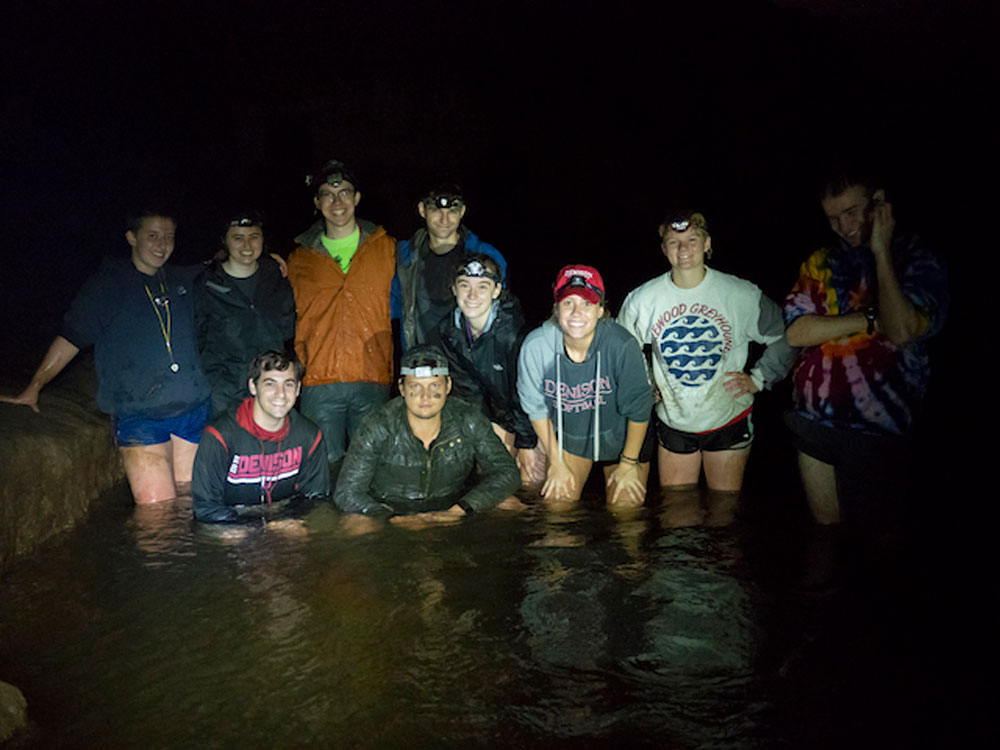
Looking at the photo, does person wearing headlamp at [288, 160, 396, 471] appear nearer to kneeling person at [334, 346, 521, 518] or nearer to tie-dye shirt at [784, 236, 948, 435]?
kneeling person at [334, 346, 521, 518]

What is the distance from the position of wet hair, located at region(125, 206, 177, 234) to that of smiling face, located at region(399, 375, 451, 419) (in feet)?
6.71

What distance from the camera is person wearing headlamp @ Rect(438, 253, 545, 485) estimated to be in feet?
16.8

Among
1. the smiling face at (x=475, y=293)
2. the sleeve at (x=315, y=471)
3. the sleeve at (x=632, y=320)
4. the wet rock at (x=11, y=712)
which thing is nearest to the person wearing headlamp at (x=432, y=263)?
the smiling face at (x=475, y=293)

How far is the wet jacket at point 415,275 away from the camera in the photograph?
5.59 meters

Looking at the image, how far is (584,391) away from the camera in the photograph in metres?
4.98

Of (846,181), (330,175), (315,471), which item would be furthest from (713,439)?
(330,175)

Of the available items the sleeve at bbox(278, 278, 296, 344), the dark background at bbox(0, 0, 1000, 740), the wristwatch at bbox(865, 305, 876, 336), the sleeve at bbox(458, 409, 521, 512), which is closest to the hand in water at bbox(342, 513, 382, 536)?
the sleeve at bbox(458, 409, 521, 512)

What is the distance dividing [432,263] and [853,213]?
284 cm

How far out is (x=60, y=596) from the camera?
160 inches

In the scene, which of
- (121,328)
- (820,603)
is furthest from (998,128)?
(121,328)

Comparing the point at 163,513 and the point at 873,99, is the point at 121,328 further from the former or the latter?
the point at 873,99

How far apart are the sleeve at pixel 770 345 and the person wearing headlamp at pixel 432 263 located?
176cm

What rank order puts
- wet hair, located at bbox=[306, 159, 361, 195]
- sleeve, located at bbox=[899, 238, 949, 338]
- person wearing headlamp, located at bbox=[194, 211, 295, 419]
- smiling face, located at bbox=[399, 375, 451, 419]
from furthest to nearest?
wet hair, located at bbox=[306, 159, 361, 195] < person wearing headlamp, located at bbox=[194, 211, 295, 419] < smiling face, located at bbox=[399, 375, 451, 419] < sleeve, located at bbox=[899, 238, 949, 338]

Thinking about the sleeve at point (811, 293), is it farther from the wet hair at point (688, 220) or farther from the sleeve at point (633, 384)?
the sleeve at point (633, 384)
